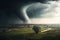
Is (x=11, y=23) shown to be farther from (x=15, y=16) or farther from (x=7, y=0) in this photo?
(x=7, y=0)

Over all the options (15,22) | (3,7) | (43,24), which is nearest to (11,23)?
(15,22)

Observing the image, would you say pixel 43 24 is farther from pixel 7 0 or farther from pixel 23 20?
pixel 7 0

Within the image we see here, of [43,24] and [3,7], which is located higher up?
[3,7]

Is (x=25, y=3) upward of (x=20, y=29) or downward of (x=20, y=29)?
upward

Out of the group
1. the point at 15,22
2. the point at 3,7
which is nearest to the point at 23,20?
the point at 15,22

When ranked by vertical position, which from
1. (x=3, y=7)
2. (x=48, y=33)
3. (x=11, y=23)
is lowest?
(x=48, y=33)
